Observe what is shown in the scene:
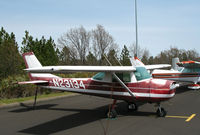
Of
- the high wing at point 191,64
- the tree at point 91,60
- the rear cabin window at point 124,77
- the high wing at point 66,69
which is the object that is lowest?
the rear cabin window at point 124,77

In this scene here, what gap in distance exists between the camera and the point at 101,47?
→ 149 ft

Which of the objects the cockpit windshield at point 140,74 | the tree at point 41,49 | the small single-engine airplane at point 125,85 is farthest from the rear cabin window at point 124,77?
the tree at point 41,49

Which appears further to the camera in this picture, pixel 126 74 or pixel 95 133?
pixel 126 74

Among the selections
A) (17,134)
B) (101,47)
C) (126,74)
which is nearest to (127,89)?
(126,74)

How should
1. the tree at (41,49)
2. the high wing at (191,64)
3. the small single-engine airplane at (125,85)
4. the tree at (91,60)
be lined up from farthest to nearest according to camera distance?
1. the tree at (91,60)
2. the tree at (41,49)
3. the high wing at (191,64)
4. the small single-engine airplane at (125,85)

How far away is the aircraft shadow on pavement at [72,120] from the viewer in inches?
264

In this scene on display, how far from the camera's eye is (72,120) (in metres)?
7.99

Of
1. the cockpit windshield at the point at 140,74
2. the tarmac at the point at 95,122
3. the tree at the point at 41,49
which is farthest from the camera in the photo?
the tree at the point at 41,49

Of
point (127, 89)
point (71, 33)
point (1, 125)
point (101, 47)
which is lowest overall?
point (1, 125)

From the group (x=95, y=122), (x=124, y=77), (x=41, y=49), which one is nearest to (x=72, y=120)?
(x=95, y=122)

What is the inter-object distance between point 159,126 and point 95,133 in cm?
218

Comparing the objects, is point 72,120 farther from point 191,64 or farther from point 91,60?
point 91,60

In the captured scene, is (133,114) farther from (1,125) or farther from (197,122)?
(1,125)

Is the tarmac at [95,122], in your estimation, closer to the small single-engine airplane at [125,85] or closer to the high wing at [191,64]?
the small single-engine airplane at [125,85]
